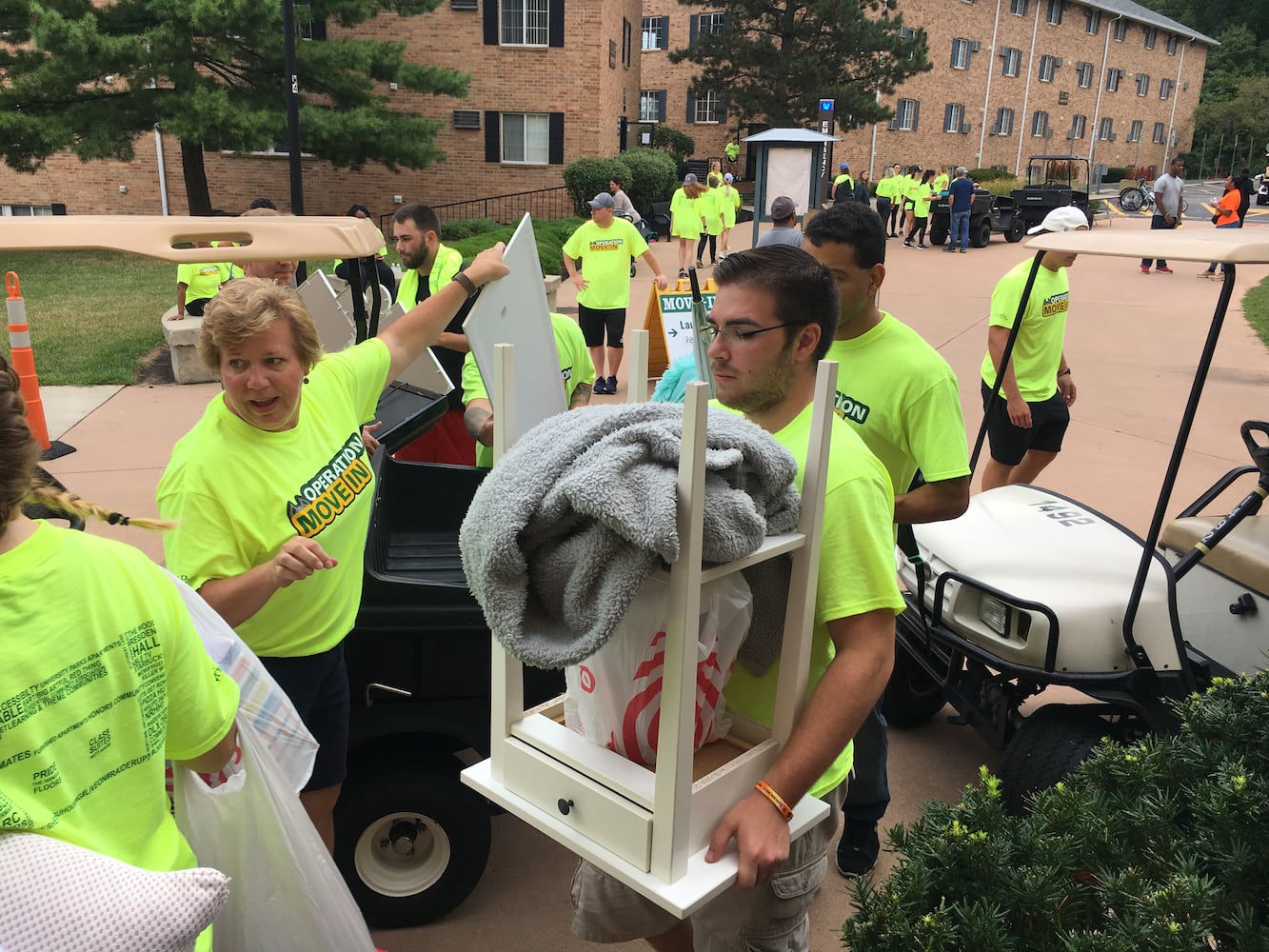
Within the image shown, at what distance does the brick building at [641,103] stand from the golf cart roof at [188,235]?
78.6 feet

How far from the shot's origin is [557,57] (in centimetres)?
2489

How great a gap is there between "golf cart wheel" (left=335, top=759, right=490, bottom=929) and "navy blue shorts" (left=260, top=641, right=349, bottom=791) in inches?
8.0

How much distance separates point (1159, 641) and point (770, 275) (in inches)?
76.2

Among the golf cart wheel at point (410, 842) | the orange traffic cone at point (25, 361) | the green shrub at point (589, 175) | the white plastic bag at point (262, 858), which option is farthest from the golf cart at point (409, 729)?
the green shrub at point (589, 175)

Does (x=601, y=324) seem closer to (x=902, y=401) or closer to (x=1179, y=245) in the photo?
(x=902, y=401)

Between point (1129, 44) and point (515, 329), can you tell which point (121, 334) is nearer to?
point (515, 329)

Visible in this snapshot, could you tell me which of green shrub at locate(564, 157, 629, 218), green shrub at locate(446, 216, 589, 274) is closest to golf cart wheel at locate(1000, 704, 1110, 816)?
green shrub at locate(446, 216, 589, 274)

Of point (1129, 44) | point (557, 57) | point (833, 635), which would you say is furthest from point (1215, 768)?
point (1129, 44)

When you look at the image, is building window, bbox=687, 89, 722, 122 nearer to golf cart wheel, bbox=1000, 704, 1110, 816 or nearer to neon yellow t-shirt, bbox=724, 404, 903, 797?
Answer: golf cart wheel, bbox=1000, 704, 1110, 816

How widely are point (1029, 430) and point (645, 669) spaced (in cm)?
474

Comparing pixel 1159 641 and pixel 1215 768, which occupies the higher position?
pixel 1215 768

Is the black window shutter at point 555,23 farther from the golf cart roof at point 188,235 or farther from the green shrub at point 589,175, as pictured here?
the golf cart roof at point 188,235

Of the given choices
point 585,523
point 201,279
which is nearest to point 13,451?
point 585,523

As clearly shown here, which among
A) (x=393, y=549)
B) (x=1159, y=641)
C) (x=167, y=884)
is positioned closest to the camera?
(x=167, y=884)
